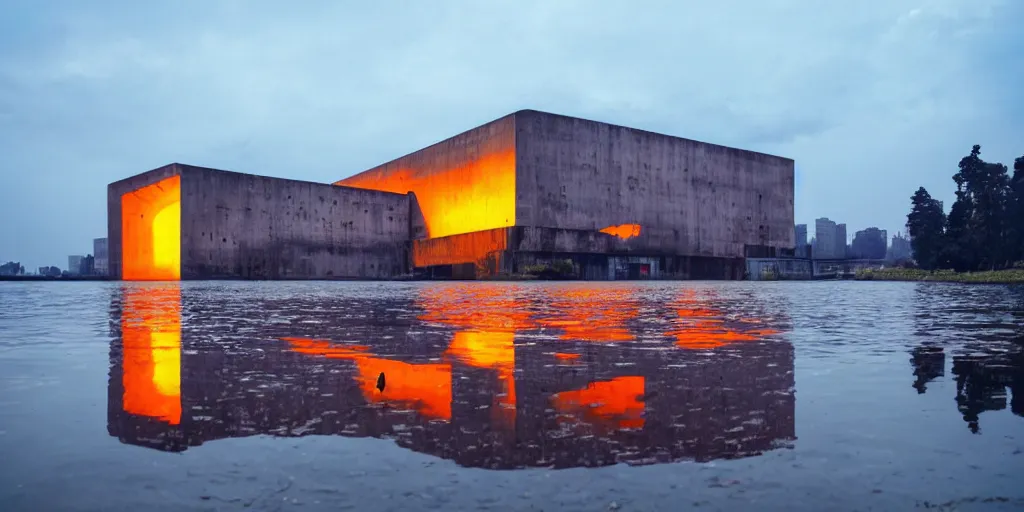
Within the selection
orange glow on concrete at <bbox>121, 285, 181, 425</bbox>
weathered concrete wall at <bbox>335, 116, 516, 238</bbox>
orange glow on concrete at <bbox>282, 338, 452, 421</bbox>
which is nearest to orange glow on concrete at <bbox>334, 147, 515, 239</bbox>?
weathered concrete wall at <bbox>335, 116, 516, 238</bbox>

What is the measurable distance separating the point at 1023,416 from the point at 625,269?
44.5 m

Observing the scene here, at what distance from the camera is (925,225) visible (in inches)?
2056

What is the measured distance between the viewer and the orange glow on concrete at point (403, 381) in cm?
288

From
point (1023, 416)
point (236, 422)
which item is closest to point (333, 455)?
point (236, 422)

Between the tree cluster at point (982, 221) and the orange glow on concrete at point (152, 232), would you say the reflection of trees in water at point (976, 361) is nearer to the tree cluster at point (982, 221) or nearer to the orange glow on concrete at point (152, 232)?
the tree cluster at point (982, 221)

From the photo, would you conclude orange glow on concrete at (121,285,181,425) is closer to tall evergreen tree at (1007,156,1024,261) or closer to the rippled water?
the rippled water

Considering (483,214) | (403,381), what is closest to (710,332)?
(403,381)

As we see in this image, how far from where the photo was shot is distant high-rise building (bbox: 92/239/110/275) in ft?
284

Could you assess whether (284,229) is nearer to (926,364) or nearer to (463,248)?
(463,248)

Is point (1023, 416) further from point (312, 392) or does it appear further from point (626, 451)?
point (312, 392)

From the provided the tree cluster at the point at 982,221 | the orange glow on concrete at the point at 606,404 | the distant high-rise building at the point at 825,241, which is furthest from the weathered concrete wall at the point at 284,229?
the distant high-rise building at the point at 825,241

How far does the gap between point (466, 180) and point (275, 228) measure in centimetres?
1289

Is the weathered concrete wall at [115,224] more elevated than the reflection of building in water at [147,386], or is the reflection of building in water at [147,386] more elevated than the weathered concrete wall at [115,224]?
the weathered concrete wall at [115,224]

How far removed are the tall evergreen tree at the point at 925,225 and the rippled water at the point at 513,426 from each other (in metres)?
46.9
